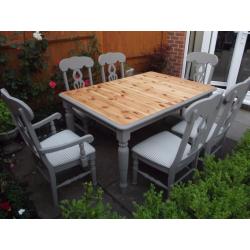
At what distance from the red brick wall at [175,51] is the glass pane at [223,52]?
0.81m

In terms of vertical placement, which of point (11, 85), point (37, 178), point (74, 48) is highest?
point (74, 48)

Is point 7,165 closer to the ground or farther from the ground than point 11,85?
closer to the ground

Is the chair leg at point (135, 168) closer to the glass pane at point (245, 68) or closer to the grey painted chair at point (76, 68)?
the grey painted chair at point (76, 68)

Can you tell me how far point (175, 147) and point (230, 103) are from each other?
1.91 feet

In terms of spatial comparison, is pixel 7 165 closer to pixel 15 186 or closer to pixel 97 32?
pixel 15 186

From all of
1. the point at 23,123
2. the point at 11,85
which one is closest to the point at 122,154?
the point at 23,123

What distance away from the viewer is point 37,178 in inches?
93.6

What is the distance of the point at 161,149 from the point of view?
79.7 inches

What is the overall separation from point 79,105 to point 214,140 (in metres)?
1.35

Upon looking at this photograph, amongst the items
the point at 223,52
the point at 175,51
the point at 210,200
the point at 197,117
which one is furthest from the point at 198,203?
the point at 223,52

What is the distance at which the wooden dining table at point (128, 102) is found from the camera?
6.23 ft

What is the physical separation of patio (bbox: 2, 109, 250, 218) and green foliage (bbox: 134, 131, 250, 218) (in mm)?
899

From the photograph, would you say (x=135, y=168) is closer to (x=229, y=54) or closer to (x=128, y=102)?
(x=128, y=102)

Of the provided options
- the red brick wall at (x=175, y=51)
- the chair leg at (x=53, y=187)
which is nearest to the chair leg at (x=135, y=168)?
the chair leg at (x=53, y=187)
